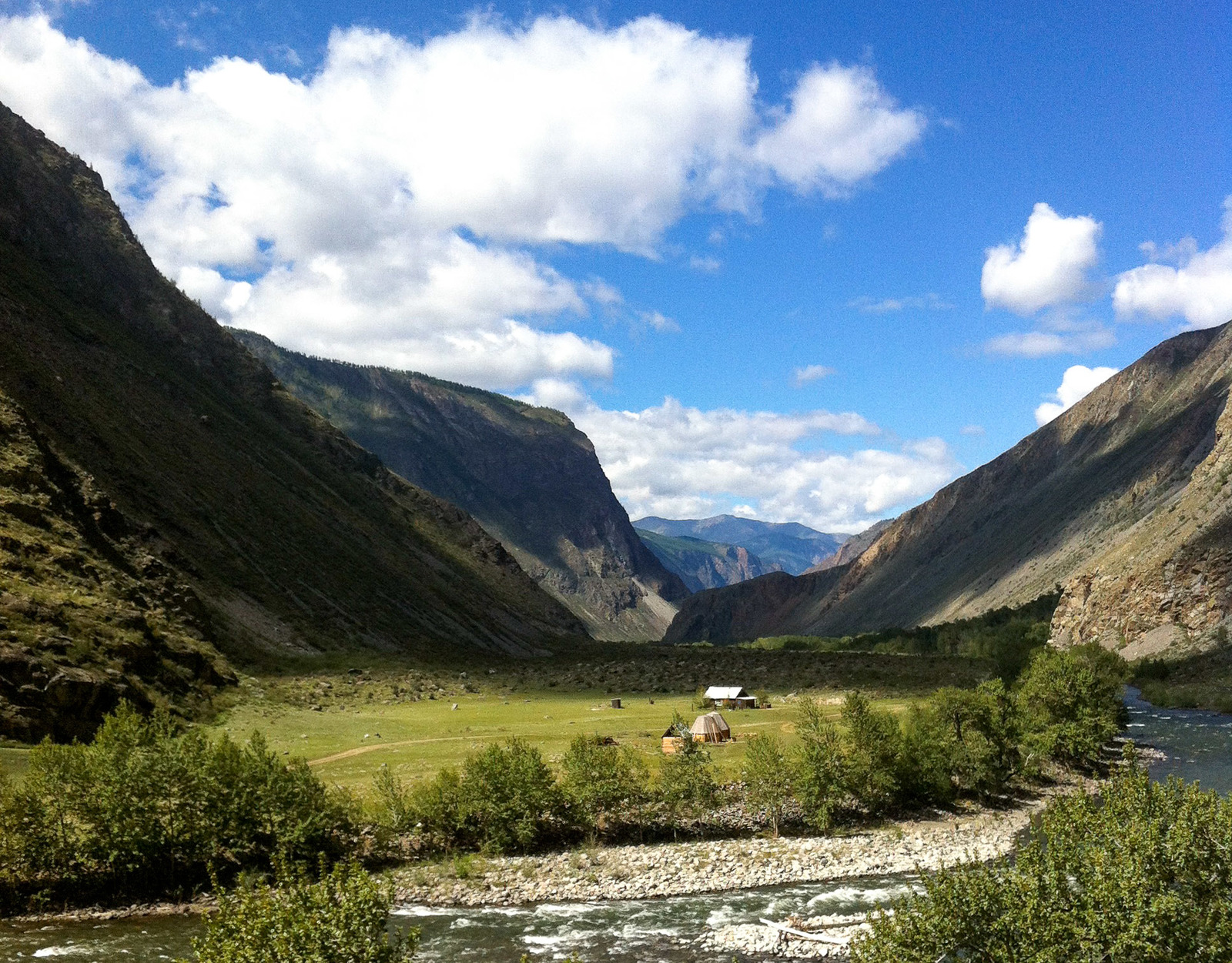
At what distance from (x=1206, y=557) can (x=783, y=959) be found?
8747 centimetres

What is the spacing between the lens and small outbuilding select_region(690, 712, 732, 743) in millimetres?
59469

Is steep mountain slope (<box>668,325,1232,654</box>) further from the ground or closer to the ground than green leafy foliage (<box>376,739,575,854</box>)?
further from the ground

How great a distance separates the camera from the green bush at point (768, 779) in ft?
149

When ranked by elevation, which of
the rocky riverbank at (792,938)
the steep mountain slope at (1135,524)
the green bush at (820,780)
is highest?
the steep mountain slope at (1135,524)

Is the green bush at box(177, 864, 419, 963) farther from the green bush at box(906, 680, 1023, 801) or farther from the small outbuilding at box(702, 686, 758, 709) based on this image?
the small outbuilding at box(702, 686, 758, 709)

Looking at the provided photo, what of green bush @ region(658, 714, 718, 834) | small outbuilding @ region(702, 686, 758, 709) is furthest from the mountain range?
small outbuilding @ region(702, 686, 758, 709)

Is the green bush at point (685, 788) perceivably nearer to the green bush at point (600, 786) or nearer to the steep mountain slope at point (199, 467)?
the green bush at point (600, 786)

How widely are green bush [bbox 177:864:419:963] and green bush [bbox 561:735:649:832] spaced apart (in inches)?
1030

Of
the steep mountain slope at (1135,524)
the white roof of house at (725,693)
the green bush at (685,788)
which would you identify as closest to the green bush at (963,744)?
the green bush at (685,788)

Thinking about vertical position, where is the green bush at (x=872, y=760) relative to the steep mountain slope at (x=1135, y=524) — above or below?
below

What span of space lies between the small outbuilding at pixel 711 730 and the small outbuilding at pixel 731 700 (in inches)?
648

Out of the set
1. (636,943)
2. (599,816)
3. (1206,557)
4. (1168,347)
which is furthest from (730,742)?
(1168,347)

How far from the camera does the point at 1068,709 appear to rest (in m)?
60.9

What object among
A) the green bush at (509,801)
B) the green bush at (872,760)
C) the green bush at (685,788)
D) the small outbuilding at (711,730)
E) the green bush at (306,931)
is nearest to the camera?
the green bush at (306,931)
